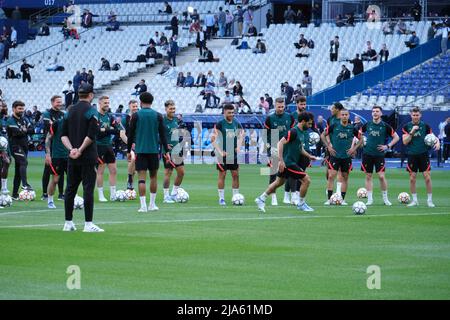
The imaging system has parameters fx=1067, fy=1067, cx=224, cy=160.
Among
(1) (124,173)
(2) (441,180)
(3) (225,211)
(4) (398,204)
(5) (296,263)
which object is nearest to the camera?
(5) (296,263)

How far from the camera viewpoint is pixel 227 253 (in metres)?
15.8

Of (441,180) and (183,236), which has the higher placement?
(183,236)

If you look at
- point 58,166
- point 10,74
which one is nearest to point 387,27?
point 10,74

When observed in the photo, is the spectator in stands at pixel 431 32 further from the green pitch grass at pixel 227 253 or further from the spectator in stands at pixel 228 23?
the green pitch grass at pixel 227 253

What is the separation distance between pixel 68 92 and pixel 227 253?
46.0m

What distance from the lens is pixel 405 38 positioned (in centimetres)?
5759

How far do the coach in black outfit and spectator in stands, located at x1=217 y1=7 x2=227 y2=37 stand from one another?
46735mm

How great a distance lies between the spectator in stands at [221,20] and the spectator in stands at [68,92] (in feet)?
31.8

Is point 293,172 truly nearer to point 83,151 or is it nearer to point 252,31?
point 83,151

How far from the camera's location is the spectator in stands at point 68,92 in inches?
2351

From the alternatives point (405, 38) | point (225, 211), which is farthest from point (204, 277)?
point (405, 38)

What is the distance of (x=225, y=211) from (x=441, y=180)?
15759 millimetres

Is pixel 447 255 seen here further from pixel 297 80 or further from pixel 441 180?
pixel 297 80

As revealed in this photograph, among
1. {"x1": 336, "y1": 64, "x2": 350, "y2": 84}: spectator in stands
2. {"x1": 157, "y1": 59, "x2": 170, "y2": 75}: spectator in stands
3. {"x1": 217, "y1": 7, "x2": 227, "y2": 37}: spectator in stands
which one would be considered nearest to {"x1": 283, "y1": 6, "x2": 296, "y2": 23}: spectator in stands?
{"x1": 217, "y1": 7, "x2": 227, "y2": 37}: spectator in stands
